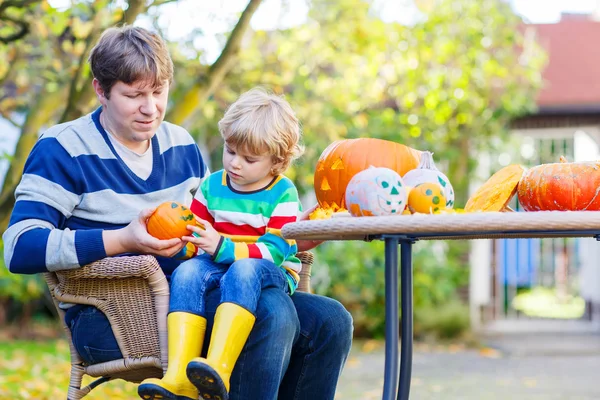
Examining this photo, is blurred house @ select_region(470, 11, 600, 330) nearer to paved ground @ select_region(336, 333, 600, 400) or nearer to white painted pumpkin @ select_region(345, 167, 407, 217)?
paved ground @ select_region(336, 333, 600, 400)

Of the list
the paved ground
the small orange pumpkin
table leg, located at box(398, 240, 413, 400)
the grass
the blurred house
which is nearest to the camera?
the small orange pumpkin

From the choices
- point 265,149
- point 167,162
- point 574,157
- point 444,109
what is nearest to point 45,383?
point 167,162

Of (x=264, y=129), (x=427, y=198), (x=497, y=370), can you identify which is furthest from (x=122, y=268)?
(x=497, y=370)

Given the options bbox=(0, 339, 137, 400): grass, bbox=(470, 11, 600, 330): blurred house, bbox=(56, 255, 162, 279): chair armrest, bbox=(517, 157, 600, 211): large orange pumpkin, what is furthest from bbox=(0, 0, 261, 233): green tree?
bbox=(470, 11, 600, 330): blurred house

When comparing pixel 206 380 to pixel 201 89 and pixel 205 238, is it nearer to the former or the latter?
pixel 205 238

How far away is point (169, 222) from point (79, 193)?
1.17 feet

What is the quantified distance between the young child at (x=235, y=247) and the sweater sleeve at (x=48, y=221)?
10.9 inches

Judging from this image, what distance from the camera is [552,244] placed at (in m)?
11.2

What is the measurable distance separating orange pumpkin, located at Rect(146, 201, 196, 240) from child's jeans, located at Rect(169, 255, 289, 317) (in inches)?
3.6

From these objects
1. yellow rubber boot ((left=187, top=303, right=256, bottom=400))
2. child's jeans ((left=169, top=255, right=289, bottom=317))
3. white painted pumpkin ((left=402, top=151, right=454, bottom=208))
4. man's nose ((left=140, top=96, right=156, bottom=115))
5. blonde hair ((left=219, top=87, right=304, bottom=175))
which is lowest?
yellow rubber boot ((left=187, top=303, right=256, bottom=400))

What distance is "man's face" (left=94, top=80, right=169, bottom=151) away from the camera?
246 centimetres

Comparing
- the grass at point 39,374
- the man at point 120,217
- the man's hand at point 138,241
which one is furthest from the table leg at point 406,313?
the grass at point 39,374

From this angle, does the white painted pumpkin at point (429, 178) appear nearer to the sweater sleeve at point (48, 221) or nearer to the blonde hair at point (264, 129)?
the blonde hair at point (264, 129)

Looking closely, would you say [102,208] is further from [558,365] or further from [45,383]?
[558,365]
